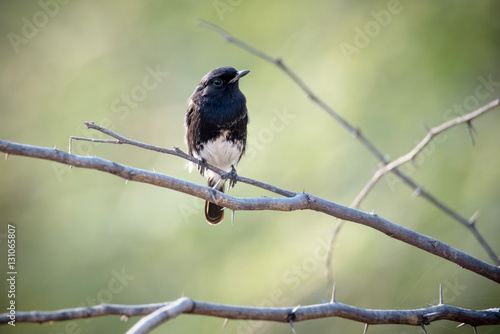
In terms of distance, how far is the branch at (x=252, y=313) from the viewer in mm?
2217

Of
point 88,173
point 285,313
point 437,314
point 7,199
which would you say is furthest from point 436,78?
point 7,199

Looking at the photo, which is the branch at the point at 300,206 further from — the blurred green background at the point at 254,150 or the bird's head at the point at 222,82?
the bird's head at the point at 222,82

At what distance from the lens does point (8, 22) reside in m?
10.3

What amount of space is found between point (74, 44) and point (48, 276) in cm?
473

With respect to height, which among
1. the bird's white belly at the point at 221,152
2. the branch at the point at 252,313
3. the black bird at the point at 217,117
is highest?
the black bird at the point at 217,117

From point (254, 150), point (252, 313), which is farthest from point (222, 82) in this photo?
point (252, 313)

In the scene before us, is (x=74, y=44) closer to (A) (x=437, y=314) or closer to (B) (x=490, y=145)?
(B) (x=490, y=145)

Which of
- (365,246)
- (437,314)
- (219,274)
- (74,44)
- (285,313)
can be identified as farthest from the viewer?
(74,44)

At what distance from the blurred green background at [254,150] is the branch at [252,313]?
7.65 ft

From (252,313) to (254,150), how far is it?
5.67m

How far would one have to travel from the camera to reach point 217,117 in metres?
5.63

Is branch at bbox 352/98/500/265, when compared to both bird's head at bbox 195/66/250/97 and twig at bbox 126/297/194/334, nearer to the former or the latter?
twig at bbox 126/297/194/334

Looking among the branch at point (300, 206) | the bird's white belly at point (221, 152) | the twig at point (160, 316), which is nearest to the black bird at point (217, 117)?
the bird's white belly at point (221, 152)

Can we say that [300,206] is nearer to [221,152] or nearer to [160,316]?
[160,316]
